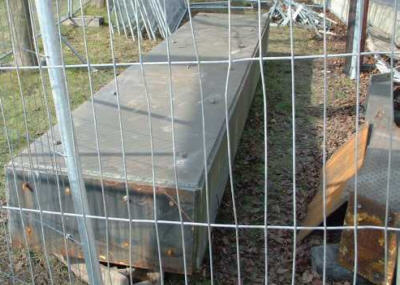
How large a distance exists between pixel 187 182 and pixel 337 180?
1.21 metres

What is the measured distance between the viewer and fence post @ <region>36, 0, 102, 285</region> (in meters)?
2.03

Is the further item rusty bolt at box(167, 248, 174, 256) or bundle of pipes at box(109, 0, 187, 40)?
bundle of pipes at box(109, 0, 187, 40)

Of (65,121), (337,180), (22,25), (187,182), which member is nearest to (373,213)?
(337,180)

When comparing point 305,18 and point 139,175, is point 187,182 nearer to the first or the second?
point 139,175

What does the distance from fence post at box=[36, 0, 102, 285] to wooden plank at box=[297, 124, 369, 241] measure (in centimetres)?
145

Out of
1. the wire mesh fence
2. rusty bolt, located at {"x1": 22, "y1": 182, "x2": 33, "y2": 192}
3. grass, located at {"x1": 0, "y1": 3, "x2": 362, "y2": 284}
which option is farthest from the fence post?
rusty bolt, located at {"x1": 22, "y1": 182, "x2": 33, "y2": 192}

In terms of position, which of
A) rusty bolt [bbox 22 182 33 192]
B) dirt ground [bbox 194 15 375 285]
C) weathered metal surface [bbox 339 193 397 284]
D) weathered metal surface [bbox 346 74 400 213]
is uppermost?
rusty bolt [bbox 22 182 33 192]

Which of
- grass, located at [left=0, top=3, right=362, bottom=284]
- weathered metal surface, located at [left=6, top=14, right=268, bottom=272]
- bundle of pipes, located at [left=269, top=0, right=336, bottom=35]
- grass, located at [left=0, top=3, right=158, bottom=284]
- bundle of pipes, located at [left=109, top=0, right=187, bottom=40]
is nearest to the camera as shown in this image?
weathered metal surface, located at [left=6, top=14, right=268, bottom=272]

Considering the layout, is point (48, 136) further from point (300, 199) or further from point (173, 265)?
point (300, 199)

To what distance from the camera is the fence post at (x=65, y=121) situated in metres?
2.03

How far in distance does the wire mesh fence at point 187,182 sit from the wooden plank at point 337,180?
15mm

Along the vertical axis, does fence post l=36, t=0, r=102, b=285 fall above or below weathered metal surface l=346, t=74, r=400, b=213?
above

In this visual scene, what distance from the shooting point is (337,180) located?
3.26 meters

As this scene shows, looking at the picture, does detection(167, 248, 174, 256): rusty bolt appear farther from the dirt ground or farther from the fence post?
the dirt ground
